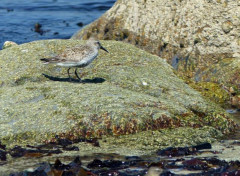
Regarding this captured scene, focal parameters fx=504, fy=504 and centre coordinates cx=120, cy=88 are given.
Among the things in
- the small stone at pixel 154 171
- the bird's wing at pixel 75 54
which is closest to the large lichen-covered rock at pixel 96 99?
the bird's wing at pixel 75 54

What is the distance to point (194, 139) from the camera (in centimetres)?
837

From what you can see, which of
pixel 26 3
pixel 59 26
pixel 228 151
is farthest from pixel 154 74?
pixel 26 3

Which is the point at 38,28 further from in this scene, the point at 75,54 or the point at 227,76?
the point at 75,54

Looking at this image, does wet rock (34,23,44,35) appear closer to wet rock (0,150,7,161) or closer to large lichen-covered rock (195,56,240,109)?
large lichen-covered rock (195,56,240,109)

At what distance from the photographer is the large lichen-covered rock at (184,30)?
12148 mm

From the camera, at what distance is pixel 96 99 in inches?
349

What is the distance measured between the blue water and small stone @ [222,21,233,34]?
991 cm

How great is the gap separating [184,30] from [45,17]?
1373 cm

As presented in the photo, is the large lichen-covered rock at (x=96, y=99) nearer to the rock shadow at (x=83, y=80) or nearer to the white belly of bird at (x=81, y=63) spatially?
the rock shadow at (x=83, y=80)

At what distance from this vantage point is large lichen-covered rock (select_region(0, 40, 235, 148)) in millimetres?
8320

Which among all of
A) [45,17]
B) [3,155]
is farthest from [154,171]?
[45,17]

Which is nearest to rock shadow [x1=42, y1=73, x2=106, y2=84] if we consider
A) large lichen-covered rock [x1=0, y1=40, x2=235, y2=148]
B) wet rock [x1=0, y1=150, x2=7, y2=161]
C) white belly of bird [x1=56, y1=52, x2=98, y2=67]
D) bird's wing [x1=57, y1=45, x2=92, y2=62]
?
large lichen-covered rock [x1=0, y1=40, x2=235, y2=148]

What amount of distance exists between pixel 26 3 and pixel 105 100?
21.3m

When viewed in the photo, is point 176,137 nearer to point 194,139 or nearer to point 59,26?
point 194,139
